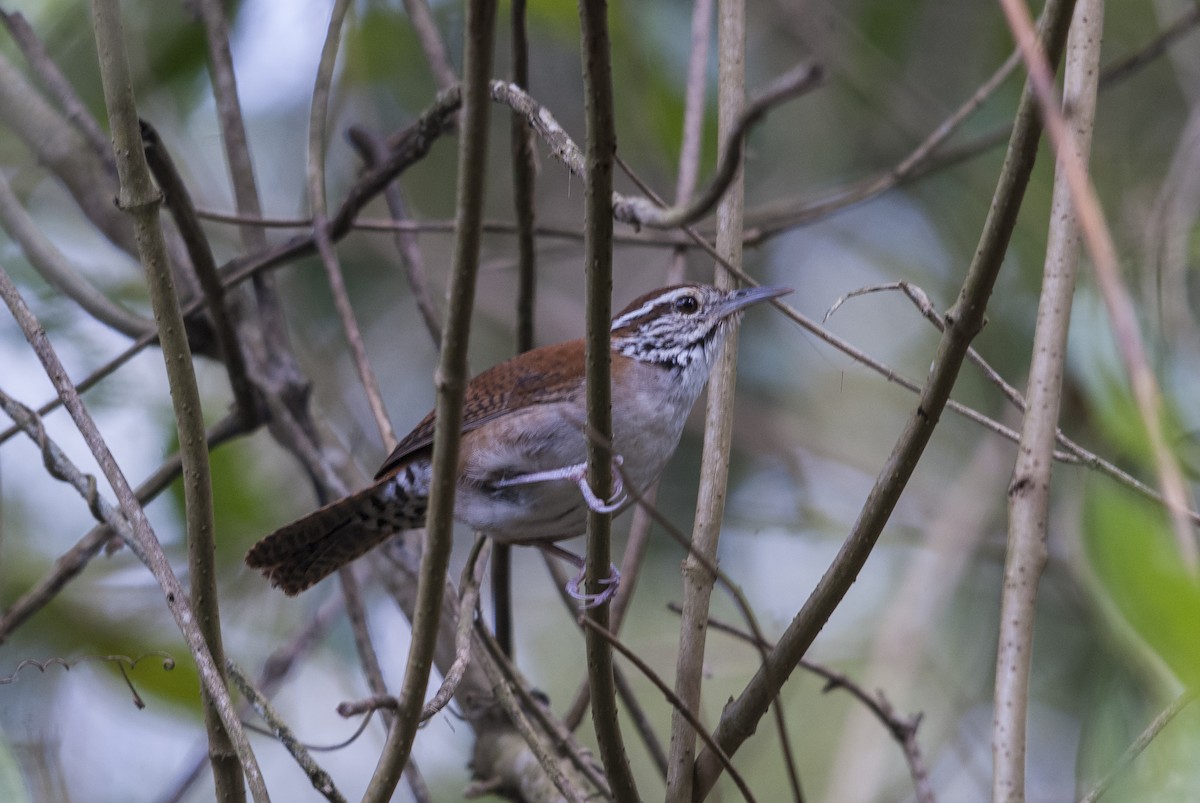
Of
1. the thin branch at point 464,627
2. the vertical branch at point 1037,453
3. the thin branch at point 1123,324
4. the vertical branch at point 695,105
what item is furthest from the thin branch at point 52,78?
the thin branch at point 1123,324

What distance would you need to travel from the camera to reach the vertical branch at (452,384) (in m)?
1.44

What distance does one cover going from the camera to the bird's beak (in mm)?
3102

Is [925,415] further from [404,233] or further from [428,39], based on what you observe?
[428,39]

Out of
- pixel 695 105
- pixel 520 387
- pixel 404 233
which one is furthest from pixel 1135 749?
pixel 404 233

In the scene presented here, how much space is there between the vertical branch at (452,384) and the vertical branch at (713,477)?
1.82 feet

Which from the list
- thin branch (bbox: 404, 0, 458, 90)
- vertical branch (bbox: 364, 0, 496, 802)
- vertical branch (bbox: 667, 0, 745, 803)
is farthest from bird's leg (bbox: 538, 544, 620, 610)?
thin branch (bbox: 404, 0, 458, 90)

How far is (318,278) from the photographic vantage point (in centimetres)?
568

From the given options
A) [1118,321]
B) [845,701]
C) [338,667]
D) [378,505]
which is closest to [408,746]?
[1118,321]

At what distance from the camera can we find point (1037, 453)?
1.90 m

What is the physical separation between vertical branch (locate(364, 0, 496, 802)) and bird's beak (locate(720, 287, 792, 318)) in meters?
1.57

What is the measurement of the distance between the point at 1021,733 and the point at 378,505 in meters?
1.92

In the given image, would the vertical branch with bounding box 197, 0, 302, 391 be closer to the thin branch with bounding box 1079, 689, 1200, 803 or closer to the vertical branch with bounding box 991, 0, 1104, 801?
the vertical branch with bounding box 991, 0, 1104, 801

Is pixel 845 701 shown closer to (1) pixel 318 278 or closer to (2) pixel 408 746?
(1) pixel 318 278

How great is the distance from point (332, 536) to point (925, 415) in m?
1.97
